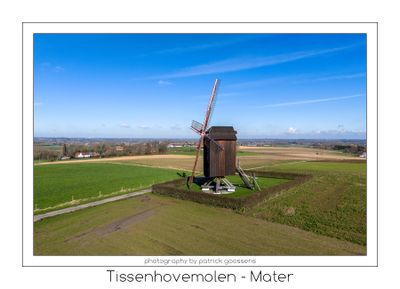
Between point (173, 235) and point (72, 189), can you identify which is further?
point (72, 189)

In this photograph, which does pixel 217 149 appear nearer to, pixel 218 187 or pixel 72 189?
pixel 218 187

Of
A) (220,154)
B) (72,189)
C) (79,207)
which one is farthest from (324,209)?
(72,189)

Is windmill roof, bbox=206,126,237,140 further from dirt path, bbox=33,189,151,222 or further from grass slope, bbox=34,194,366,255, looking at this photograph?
dirt path, bbox=33,189,151,222

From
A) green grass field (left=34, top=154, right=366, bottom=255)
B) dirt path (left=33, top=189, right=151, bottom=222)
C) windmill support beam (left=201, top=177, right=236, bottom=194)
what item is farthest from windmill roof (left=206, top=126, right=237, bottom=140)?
dirt path (left=33, top=189, right=151, bottom=222)

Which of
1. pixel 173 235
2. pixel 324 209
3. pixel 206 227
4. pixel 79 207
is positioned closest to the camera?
pixel 173 235

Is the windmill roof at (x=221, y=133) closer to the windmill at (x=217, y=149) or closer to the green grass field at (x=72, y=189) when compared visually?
the windmill at (x=217, y=149)
